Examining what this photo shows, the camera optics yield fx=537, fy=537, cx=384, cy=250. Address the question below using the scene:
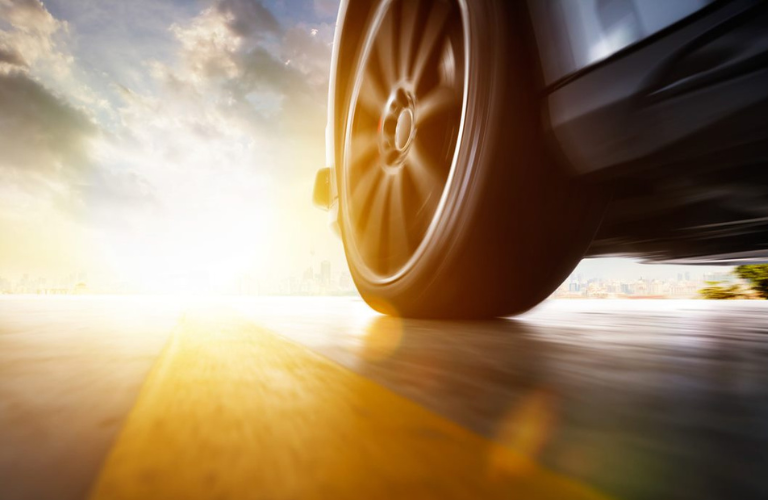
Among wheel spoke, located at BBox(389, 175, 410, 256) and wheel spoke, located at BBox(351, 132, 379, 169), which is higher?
wheel spoke, located at BBox(351, 132, 379, 169)

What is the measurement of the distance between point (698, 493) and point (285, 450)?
31cm

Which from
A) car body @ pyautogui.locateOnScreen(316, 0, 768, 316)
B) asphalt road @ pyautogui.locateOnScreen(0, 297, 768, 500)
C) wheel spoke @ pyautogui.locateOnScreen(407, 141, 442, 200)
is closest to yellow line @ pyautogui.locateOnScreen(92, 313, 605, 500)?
asphalt road @ pyautogui.locateOnScreen(0, 297, 768, 500)

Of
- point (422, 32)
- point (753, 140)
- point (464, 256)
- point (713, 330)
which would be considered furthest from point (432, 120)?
point (713, 330)

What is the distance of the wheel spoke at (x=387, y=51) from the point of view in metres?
2.19

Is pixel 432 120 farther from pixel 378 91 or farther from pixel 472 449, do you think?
pixel 472 449

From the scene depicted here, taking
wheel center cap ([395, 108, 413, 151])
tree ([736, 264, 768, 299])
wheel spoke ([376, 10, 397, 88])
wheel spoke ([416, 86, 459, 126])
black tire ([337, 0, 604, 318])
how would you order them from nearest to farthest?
black tire ([337, 0, 604, 318]) → wheel spoke ([416, 86, 459, 126]) → wheel center cap ([395, 108, 413, 151]) → wheel spoke ([376, 10, 397, 88]) → tree ([736, 264, 768, 299])

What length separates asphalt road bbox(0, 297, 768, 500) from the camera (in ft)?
1.24

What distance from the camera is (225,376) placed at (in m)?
0.82

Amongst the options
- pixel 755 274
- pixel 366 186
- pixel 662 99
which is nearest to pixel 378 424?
pixel 662 99

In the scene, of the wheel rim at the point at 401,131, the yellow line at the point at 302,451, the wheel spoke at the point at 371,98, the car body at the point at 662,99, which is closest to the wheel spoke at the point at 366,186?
the wheel rim at the point at 401,131

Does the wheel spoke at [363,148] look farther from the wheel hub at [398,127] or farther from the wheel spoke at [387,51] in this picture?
the wheel spoke at [387,51]

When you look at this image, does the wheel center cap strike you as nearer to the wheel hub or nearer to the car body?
the wheel hub

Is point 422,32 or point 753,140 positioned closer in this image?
point 753,140

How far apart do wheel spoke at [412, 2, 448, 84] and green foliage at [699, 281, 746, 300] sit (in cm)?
685
